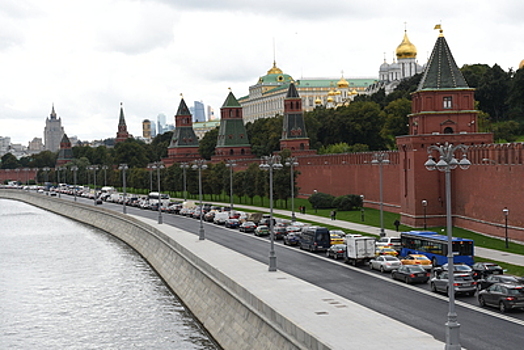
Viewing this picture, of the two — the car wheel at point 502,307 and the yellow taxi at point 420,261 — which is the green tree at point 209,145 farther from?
the car wheel at point 502,307

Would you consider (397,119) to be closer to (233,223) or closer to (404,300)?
(233,223)

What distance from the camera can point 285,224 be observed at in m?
57.8

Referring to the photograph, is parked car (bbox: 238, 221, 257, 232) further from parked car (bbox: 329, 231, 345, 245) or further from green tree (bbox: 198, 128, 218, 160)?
green tree (bbox: 198, 128, 218, 160)

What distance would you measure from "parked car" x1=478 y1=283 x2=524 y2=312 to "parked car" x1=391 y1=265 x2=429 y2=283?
5652 millimetres

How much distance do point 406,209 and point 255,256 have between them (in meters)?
20.0

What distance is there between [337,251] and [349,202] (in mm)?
31042

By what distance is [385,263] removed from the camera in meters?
38.2

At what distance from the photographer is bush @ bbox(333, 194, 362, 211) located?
74.4 m

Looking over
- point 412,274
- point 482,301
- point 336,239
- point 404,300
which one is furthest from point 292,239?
point 482,301

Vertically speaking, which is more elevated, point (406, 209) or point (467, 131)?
point (467, 131)

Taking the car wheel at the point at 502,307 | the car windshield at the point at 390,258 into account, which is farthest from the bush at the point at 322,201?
the car wheel at the point at 502,307

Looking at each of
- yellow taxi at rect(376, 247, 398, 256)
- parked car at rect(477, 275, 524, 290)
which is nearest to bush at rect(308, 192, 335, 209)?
yellow taxi at rect(376, 247, 398, 256)

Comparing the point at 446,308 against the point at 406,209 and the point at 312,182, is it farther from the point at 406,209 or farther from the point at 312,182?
the point at 312,182

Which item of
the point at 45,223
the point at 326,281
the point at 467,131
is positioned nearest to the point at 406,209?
the point at 467,131
